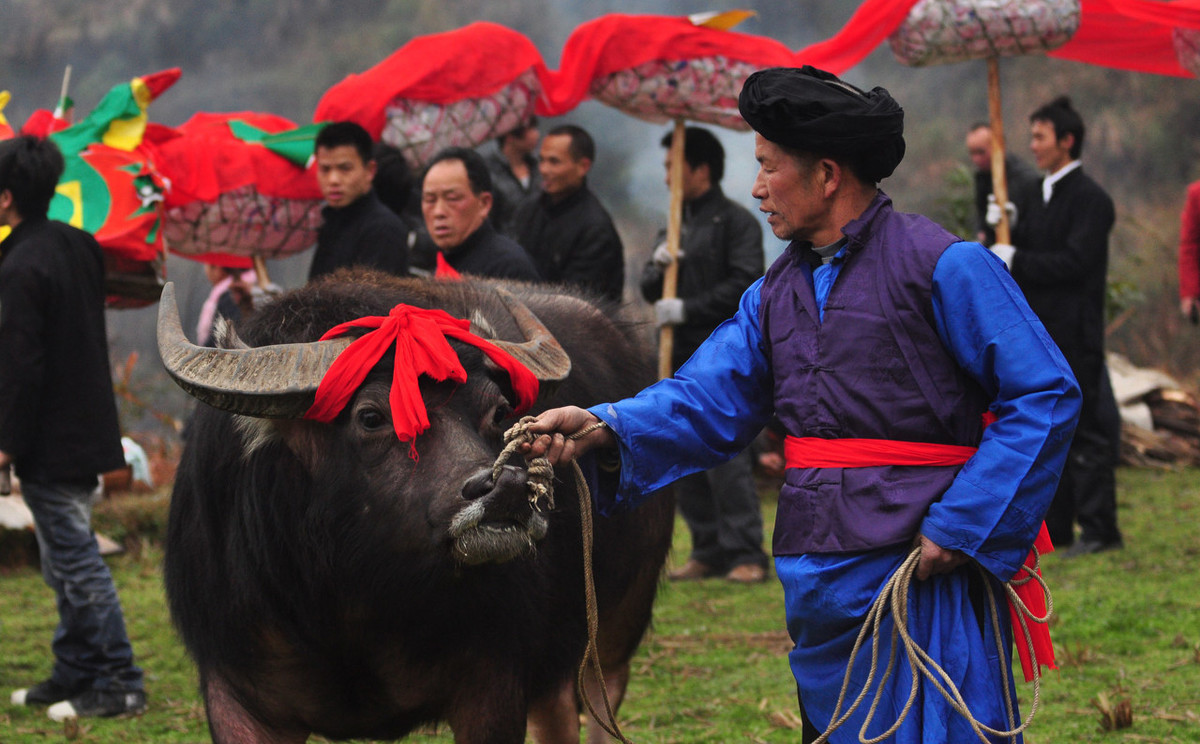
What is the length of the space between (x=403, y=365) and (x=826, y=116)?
1.19 m

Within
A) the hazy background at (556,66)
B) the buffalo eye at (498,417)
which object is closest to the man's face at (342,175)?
the buffalo eye at (498,417)

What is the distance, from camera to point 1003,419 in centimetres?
264

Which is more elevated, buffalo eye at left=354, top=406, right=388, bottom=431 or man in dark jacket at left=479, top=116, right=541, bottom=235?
buffalo eye at left=354, top=406, right=388, bottom=431

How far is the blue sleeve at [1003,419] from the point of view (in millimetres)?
2590

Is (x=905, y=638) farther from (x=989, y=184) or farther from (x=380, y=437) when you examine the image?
(x=989, y=184)

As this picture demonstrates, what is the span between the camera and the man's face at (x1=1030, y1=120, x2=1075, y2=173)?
7.41 metres

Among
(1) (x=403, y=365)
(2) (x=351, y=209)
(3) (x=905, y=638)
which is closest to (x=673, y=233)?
(2) (x=351, y=209)

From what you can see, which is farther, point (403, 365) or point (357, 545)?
point (357, 545)

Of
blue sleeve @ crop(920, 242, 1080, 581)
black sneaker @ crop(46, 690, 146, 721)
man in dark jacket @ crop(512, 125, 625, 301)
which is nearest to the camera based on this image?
blue sleeve @ crop(920, 242, 1080, 581)

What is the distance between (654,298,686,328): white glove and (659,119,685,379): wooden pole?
6 centimetres

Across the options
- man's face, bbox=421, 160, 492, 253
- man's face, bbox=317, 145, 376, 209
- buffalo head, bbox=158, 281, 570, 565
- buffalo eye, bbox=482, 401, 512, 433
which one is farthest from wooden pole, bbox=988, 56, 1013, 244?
buffalo eye, bbox=482, 401, 512, 433

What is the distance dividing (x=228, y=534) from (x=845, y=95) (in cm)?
203

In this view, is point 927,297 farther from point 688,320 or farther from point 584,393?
point 688,320

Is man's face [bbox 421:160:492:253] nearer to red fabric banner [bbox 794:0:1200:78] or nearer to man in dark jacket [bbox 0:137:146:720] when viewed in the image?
man in dark jacket [bbox 0:137:146:720]
